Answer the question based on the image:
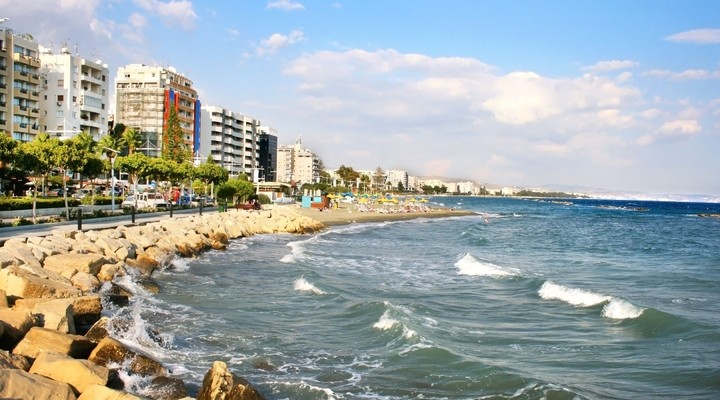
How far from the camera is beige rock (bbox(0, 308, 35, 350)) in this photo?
10.3 m

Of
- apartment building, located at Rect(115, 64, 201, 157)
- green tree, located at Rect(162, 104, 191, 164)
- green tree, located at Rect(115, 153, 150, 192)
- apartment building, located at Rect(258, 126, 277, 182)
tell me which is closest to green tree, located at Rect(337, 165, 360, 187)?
apartment building, located at Rect(258, 126, 277, 182)

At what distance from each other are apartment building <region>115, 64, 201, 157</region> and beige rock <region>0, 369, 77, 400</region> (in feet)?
317

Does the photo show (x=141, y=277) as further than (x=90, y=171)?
No

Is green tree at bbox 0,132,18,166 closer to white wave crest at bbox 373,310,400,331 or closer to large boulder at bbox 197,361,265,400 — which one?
white wave crest at bbox 373,310,400,331

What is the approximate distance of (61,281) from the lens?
15.4 metres

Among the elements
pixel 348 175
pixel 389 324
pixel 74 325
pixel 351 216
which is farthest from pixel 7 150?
pixel 348 175

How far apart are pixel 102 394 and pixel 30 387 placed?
0.88 meters

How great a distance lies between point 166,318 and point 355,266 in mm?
13601

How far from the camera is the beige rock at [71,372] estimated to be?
8617 mm

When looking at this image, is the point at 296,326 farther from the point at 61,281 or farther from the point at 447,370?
the point at 61,281

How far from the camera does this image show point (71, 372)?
8.70 metres

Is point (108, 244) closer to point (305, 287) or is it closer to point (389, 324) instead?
point (305, 287)

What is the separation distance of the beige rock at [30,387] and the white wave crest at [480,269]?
19941 millimetres

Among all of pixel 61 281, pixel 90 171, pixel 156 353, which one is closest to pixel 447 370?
pixel 156 353
